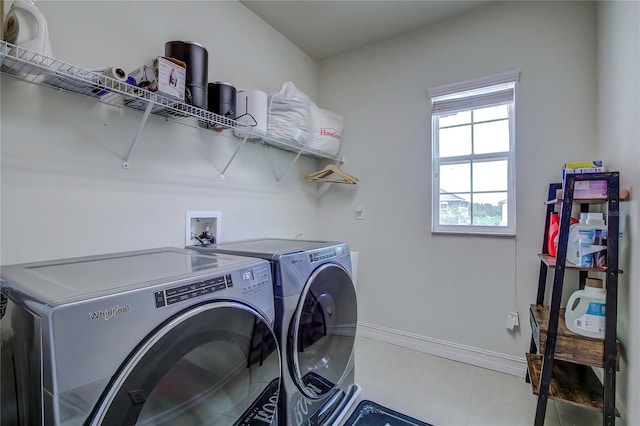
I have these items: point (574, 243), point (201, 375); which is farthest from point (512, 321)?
point (201, 375)

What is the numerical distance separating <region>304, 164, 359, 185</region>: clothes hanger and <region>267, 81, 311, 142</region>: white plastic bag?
22.5 inches

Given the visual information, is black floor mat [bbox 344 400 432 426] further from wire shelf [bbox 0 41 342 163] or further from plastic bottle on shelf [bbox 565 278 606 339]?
wire shelf [bbox 0 41 342 163]

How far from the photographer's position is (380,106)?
2.67 metres

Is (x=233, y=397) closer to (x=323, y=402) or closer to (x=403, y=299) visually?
(x=323, y=402)

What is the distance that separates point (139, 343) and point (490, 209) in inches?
92.5

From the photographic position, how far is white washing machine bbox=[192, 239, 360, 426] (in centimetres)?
125

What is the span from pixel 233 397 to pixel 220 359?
0.51 ft

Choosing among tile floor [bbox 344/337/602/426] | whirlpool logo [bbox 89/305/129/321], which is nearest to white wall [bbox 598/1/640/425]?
tile floor [bbox 344/337/602/426]

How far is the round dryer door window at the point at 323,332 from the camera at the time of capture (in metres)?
1.30

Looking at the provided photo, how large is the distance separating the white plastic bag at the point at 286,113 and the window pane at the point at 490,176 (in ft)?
4.64

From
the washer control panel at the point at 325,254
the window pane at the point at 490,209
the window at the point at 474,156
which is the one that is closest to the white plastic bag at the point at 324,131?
the window at the point at 474,156

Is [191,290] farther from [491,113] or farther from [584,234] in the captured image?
[491,113]

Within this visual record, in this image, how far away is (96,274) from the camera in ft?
2.96

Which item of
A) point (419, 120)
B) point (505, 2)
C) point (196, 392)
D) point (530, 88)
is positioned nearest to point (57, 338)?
point (196, 392)
